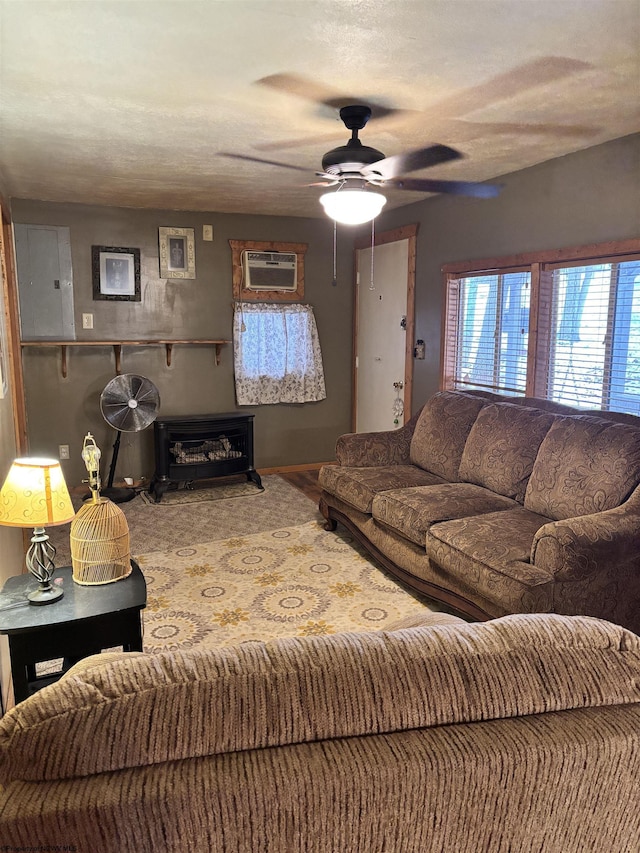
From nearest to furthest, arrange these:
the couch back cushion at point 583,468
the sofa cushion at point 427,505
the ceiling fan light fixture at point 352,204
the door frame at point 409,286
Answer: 1. the couch back cushion at point 583,468
2. the ceiling fan light fixture at point 352,204
3. the sofa cushion at point 427,505
4. the door frame at point 409,286

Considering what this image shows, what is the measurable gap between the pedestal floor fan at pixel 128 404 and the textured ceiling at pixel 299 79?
1.60 metres

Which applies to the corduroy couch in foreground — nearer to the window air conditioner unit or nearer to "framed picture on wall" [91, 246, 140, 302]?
"framed picture on wall" [91, 246, 140, 302]

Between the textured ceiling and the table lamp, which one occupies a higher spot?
the textured ceiling

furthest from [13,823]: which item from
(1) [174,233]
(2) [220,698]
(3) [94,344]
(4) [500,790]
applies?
(1) [174,233]

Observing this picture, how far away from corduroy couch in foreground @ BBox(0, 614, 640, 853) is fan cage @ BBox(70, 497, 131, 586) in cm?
133

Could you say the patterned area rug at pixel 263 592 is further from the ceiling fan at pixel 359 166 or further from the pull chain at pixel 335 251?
the pull chain at pixel 335 251

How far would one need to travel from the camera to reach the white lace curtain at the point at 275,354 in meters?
5.55

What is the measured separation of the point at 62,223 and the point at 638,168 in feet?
13.4

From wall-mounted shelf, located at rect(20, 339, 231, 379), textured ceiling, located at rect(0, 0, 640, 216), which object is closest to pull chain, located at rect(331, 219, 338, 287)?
wall-mounted shelf, located at rect(20, 339, 231, 379)

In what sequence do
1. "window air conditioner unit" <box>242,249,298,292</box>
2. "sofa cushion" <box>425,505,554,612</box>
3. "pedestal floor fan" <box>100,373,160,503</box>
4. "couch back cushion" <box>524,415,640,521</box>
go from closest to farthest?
"sofa cushion" <box>425,505,554,612</box> < "couch back cushion" <box>524,415,640,521</box> < "pedestal floor fan" <box>100,373,160,503</box> < "window air conditioner unit" <box>242,249,298,292</box>

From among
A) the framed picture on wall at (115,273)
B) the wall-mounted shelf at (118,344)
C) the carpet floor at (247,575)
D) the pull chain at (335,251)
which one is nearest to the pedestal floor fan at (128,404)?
the wall-mounted shelf at (118,344)

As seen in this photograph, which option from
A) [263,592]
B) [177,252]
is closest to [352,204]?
[263,592]

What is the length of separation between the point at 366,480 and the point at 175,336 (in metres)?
A: 2.51

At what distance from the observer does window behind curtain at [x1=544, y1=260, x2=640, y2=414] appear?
3.24m
